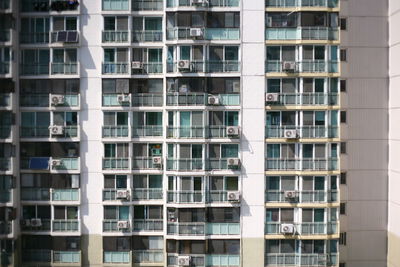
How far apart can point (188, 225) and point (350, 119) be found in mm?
10415

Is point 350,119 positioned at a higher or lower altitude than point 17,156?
higher

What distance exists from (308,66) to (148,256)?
12741 millimetres

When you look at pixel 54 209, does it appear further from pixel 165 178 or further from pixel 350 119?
pixel 350 119

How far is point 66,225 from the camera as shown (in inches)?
Result: 827

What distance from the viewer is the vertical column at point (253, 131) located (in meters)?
20.5

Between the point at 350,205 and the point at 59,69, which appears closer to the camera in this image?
the point at 59,69

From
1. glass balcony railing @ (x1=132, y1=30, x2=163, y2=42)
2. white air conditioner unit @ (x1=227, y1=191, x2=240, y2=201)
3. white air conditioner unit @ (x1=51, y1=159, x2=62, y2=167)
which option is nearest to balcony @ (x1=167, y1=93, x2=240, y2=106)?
glass balcony railing @ (x1=132, y1=30, x2=163, y2=42)

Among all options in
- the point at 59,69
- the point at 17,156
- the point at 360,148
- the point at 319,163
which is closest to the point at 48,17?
the point at 59,69

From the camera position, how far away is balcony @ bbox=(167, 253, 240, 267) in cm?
2080

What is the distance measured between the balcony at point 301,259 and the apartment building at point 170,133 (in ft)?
0.17

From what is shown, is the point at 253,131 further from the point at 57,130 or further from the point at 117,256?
the point at 57,130

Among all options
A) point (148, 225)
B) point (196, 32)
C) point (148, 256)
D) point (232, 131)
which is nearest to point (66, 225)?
point (148, 225)

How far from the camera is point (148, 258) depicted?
2134cm

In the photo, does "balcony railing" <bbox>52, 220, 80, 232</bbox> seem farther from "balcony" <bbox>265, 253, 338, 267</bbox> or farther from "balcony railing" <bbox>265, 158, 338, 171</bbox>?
"balcony railing" <bbox>265, 158, 338, 171</bbox>
